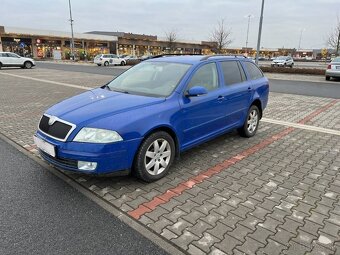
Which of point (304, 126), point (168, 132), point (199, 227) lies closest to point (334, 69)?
point (304, 126)

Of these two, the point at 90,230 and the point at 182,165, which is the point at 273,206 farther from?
the point at 90,230

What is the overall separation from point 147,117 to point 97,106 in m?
0.70

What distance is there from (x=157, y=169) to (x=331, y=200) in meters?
2.15

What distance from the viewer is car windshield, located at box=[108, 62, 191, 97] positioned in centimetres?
428

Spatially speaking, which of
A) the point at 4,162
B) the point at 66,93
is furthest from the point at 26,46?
the point at 4,162

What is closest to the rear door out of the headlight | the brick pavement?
the brick pavement

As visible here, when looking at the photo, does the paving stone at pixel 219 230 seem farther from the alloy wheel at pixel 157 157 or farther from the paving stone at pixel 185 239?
the alloy wheel at pixel 157 157

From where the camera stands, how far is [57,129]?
3.60 meters

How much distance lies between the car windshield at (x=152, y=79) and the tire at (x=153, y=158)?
66 cm

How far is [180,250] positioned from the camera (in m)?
2.62

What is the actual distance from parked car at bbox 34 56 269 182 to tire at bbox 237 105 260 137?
0.29 metres

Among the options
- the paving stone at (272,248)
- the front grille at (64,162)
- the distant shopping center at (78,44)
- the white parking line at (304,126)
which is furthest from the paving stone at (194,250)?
the distant shopping center at (78,44)

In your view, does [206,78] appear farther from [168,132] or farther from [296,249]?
[296,249]

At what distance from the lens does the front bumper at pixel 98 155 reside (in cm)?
333
